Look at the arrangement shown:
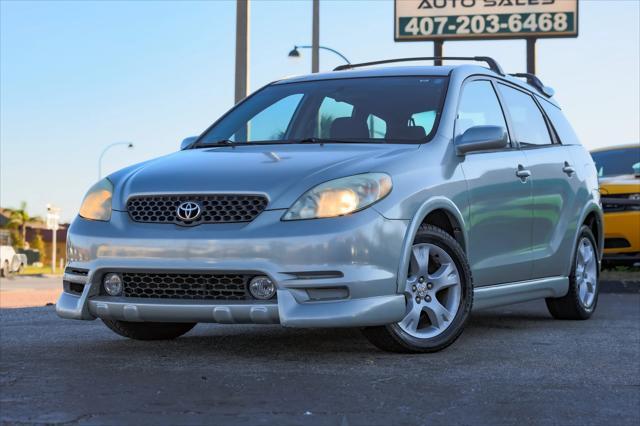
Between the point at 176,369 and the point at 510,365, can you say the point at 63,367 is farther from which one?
the point at 510,365

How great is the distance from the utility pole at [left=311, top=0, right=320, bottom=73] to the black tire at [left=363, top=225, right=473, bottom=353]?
603 inches

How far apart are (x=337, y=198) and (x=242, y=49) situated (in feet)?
28.4

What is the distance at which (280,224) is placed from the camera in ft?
17.5

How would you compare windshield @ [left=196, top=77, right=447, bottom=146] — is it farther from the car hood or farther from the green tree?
the green tree

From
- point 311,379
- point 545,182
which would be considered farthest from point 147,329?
point 545,182

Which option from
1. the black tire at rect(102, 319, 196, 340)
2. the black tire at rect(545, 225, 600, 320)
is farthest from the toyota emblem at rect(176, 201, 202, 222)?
the black tire at rect(545, 225, 600, 320)

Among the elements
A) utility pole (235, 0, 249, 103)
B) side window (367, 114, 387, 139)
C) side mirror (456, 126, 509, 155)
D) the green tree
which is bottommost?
the green tree

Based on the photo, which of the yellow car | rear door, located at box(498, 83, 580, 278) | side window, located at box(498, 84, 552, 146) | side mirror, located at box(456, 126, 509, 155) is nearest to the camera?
side mirror, located at box(456, 126, 509, 155)

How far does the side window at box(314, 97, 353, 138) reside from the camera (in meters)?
6.65

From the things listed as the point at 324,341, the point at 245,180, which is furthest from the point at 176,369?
the point at 324,341

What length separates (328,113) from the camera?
22.6ft

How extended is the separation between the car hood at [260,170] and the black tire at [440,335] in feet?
1.55

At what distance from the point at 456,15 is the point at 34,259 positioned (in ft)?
267

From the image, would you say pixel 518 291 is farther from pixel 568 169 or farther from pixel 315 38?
pixel 315 38
